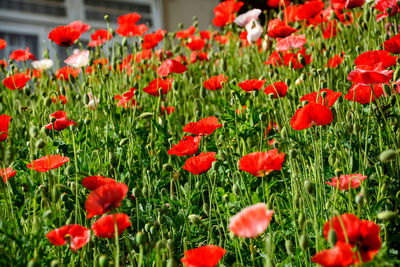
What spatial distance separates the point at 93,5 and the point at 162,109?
647cm

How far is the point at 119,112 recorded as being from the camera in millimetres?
1922

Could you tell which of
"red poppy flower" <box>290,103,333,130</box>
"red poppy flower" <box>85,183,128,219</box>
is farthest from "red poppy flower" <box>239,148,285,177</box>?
"red poppy flower" <box>85,183,128,219</box>

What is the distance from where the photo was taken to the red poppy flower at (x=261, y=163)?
1.00 metres

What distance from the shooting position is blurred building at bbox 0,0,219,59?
22.8ft

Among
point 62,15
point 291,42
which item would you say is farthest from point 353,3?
point 62,15

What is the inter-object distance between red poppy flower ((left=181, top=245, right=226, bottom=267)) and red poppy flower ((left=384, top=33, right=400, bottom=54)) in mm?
970

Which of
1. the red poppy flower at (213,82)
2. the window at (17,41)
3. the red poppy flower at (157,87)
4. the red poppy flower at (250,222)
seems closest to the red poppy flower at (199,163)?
the red poppy flower at (250,222)

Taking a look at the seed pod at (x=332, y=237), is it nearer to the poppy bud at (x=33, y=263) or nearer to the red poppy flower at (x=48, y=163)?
the poppy bud at (x=33, y=263)

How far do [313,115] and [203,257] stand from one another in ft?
1.55

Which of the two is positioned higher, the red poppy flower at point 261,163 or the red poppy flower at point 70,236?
the red poppy flower at point 261,163

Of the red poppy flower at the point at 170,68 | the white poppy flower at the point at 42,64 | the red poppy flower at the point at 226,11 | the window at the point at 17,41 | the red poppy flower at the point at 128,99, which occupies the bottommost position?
the red poppy flower at the point at 128,99

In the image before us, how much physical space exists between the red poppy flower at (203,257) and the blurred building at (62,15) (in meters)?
5.65

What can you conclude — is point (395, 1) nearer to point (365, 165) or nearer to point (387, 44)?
point (387, 44)

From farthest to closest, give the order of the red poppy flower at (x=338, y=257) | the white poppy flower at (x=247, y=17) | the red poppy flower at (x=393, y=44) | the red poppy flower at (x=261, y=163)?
the white poppy flower at (x=247, y=17) → the red poppy flower at (x=393, y=44) → the red poppy flower at (x=261, y=163) → the red poppy flower at (x=338, y=257)
